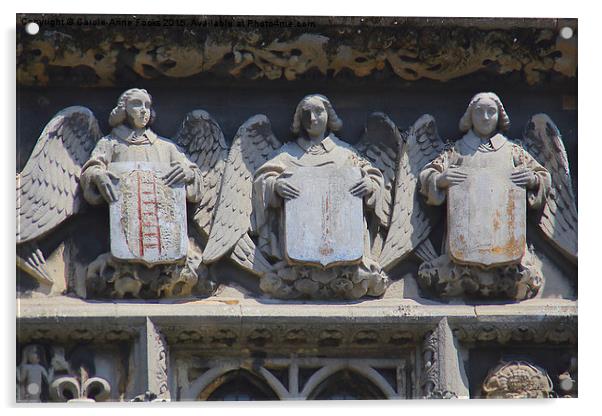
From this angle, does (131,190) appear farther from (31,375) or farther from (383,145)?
(383,145)

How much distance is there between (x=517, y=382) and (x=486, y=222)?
0.92 m

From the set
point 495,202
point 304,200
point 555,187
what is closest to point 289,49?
point 304,200

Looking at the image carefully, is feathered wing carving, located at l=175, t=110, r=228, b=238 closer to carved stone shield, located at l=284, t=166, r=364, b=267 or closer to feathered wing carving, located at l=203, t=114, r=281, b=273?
feathered wing carving, located at l=203, t=114, r=281, b=273

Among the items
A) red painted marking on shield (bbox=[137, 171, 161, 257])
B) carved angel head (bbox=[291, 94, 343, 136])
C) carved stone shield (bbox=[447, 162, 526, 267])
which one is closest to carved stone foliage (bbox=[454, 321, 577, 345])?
carved stone shield (bbox=[447, 162, 526, 267])

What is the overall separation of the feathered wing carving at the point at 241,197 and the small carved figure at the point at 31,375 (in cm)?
111

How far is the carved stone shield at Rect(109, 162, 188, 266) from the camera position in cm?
1934

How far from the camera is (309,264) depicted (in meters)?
19.4

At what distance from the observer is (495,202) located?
770 inches

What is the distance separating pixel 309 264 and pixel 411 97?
1.24 metres

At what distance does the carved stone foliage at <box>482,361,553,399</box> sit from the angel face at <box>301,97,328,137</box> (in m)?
1.70

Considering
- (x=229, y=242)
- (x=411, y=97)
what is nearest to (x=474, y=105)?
(x=411, y=97)

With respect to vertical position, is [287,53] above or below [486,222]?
above

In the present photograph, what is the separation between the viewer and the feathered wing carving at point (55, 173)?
1944 cm

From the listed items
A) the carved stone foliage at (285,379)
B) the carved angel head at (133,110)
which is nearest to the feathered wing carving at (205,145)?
the carved angel head at (133,110)
